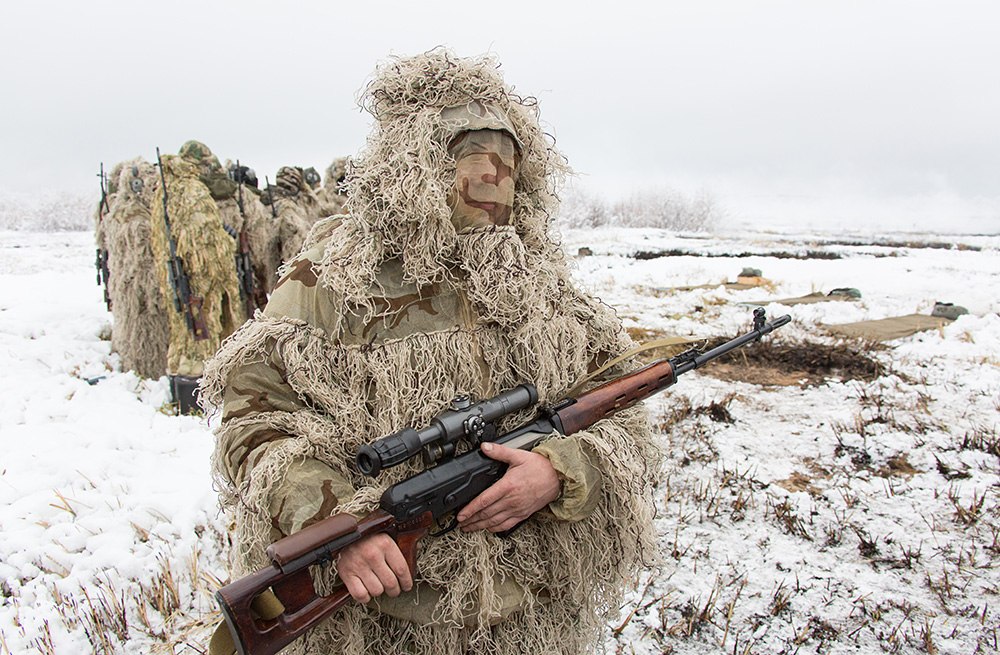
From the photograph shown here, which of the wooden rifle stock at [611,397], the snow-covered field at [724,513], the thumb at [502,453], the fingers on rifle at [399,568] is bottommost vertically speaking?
the snow-covered field at [724,513]

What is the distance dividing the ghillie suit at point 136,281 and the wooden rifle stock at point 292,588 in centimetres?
592

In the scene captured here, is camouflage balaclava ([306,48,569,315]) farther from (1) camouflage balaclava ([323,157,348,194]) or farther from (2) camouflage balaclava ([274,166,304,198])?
(2) camouflage balaclava ([274,166,304,198])

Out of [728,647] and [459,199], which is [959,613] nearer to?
[728,647]

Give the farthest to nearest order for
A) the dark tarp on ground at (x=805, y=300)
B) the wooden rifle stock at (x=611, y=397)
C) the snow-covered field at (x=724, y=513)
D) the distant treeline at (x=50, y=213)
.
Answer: the distant treeline at (x=50, y=213) → the dark tarp on ground at (x=805, y=300) → the snow-covered field at (x=724, y=513) → the wooden rifle stock at (x=611, y=397)

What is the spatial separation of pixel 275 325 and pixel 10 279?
12.5 m

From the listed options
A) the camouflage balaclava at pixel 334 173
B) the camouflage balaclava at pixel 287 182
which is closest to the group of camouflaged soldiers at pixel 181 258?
the camouflage balaclava at pixel 287 182

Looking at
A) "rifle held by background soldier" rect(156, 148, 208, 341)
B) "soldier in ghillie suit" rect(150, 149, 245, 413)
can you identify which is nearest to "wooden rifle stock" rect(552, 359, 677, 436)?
"soldier in ghillie suit" rect(150, 149, 245, 413)

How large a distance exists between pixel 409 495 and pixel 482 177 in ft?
Result: 2.97

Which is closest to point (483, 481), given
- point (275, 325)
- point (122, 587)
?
point (275, 325)

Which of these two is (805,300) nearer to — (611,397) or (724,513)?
(724,513)

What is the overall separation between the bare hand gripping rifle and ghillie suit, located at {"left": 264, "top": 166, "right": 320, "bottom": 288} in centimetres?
616

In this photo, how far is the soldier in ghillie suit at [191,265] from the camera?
17.5ft

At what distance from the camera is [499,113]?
→ 1545 mm

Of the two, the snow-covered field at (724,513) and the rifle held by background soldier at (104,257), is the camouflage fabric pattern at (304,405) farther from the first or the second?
the rifle held by background soldier at (104,257)
